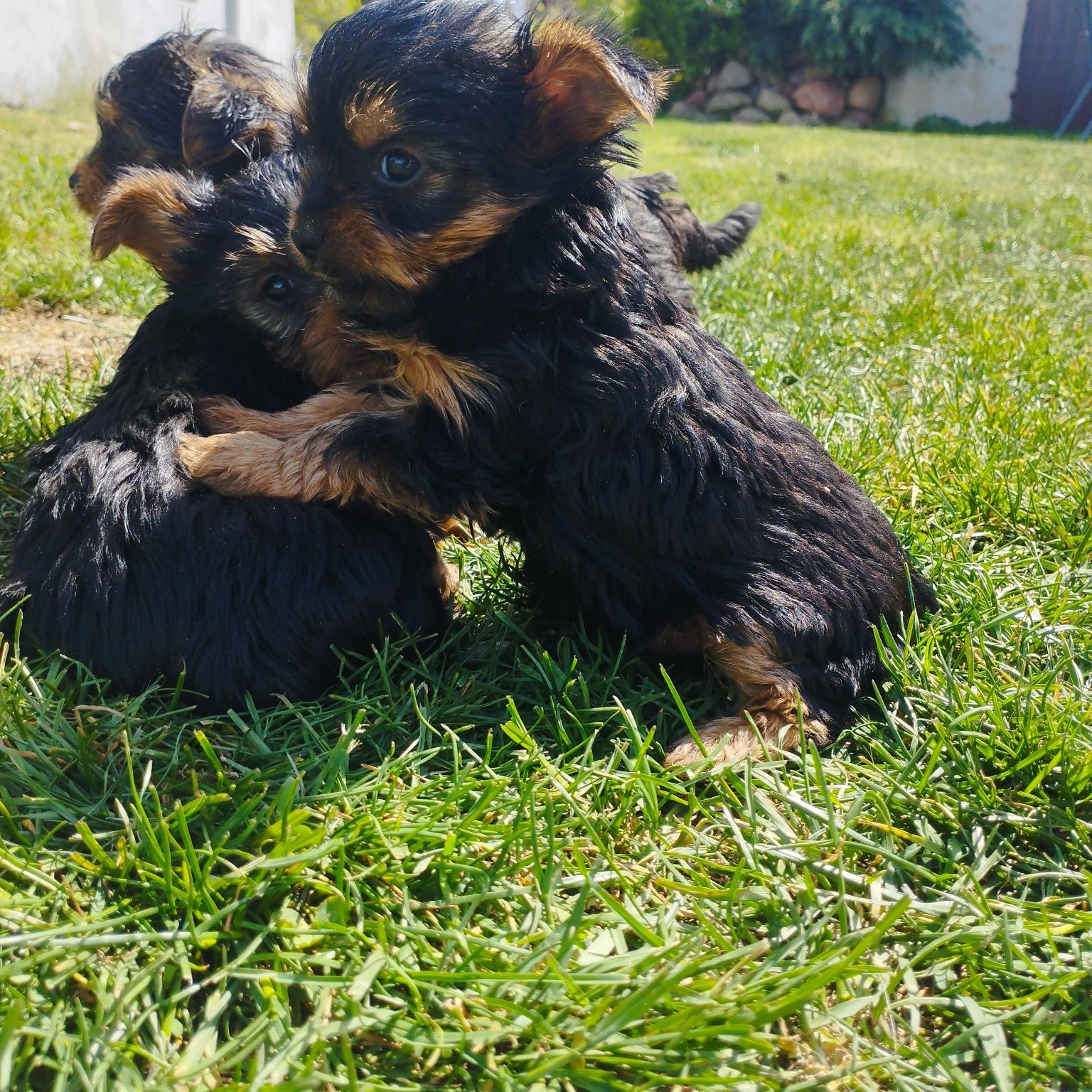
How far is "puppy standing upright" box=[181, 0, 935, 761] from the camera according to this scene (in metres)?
2.29

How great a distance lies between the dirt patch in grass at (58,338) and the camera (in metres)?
3.95

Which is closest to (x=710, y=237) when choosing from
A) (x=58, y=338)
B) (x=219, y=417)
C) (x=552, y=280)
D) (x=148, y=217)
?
(x=552, y=280)

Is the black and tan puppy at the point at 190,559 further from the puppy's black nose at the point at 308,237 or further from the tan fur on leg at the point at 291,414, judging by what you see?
the puppy's black nose at the point at 308,237

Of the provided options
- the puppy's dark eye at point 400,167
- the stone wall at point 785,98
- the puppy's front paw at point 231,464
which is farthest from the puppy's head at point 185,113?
the stone wall at point 785,98

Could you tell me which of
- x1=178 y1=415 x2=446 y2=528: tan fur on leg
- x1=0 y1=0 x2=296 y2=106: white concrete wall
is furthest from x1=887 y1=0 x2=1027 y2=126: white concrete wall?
x1=178 y1=415 x2=446 y2=528: tan fur on leg

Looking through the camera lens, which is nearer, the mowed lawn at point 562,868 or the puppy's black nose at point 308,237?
the mowed lawn at point 562,868

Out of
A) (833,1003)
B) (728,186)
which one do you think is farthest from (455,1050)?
(728,186)

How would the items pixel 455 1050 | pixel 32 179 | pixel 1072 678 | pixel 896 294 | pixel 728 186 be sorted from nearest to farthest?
pixel 455 1050 → pixel 1072 678 → pixel 896 294 → pixel 32 179 → pixel 728 186

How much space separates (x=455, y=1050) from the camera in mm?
1413

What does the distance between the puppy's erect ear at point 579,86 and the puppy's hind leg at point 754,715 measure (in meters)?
1.30

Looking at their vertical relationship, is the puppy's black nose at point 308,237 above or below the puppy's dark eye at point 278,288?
above

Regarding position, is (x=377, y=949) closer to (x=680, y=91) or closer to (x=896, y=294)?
(x=896, y=294)

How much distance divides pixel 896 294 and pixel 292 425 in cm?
398

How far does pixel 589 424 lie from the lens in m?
2.35
